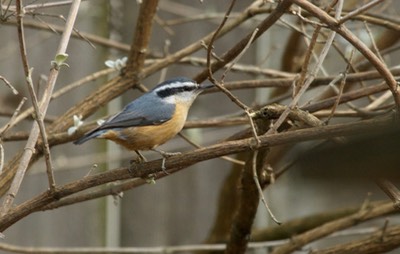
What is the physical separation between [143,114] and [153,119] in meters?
0.05

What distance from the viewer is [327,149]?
85 centimetres

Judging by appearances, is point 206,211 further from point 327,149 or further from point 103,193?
point 327,149

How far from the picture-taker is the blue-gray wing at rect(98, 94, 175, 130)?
2.96 metres

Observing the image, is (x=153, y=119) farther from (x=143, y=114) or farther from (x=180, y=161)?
(x=180, y=161)

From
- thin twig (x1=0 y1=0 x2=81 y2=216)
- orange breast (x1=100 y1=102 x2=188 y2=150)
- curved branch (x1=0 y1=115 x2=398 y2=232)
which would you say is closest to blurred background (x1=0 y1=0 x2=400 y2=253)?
orange breast (x1=100 y1=102 x2=188 y2=150)

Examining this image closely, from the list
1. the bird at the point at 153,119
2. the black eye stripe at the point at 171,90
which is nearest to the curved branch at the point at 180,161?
the bird at the point at 153,119

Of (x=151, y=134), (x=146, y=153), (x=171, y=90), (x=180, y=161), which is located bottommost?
(x=180, y=161)

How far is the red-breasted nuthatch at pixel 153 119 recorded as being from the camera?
2939mm

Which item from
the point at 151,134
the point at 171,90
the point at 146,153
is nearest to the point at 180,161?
the point at 151,134

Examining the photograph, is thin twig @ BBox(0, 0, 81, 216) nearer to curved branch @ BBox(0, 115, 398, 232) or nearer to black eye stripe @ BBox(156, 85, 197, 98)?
curved branch @ BBox(0, 115, 398, 232)

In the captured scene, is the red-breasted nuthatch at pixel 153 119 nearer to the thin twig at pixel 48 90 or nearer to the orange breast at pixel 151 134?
the orange breast at pixel 151 134

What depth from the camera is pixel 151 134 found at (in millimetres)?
3016

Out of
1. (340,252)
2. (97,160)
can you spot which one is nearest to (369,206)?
(340,252)

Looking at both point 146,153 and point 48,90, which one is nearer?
point 48,90
